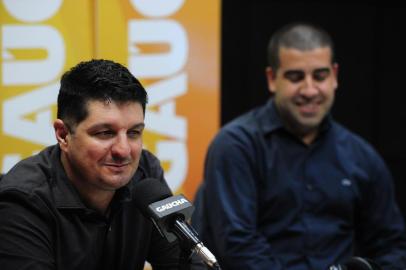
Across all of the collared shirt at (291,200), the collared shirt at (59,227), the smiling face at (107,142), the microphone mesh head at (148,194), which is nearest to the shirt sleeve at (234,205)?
the collared shirt at (291,200)

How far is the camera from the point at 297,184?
9.09 ft

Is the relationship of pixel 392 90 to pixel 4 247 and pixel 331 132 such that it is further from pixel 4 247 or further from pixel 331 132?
pixel 4 247

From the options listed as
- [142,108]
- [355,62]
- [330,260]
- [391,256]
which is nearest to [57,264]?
[142,108]

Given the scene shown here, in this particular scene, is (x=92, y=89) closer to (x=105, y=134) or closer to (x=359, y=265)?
(x=105, y=134)

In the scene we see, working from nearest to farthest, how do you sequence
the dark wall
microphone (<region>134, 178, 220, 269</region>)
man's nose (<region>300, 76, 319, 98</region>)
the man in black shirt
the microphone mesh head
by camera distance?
microphone (<region>134, 178, 220, 269</region>)
the microphone mesh head
the man in black shirt
man's nose (<region>300, 76, 319, 98</region>)
the dark wall

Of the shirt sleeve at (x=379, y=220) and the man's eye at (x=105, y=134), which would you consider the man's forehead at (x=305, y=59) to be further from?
the man's eye at (x=105, y=134)

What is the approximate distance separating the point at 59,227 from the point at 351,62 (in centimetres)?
228

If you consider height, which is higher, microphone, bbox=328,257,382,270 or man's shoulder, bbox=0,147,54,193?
man's shoulder, bbox=0,147,54,193

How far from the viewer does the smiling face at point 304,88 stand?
2.82 m

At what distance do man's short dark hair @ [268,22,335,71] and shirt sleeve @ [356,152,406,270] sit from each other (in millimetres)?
457

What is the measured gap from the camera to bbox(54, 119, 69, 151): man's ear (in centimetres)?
197

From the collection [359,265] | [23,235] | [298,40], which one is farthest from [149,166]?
[298,40]

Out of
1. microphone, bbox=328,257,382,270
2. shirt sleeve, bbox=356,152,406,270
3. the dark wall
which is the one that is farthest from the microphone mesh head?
the dark wall

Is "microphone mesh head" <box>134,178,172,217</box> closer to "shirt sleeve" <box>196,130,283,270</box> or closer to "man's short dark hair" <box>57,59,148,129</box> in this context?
"man's short dark hair" <box>57,59,148,129</box>
